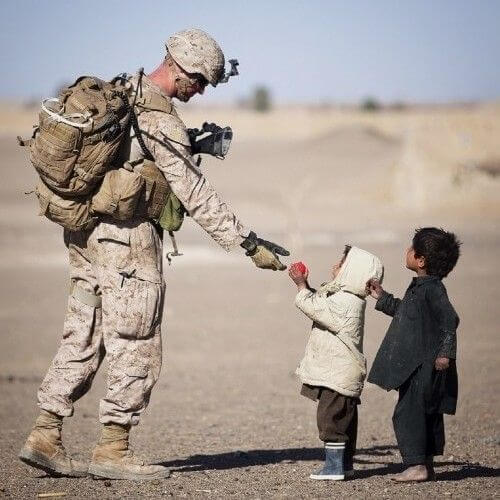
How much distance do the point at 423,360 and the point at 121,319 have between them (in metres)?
1.56

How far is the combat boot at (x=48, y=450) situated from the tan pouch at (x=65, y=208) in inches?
41.7

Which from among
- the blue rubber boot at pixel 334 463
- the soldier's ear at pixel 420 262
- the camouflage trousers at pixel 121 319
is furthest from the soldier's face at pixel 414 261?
the camouflage trousers at pixel 121 319

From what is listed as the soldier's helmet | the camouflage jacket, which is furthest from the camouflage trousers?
the soldier's helmet

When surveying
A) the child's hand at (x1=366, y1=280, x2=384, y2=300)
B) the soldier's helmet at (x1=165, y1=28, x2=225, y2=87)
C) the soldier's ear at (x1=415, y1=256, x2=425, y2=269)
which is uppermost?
the soldier's helmet at (x1=165, y1=28, x2=225, y2=87)

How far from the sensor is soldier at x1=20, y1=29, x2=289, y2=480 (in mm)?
5762

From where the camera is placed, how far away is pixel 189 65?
5824 millimetres

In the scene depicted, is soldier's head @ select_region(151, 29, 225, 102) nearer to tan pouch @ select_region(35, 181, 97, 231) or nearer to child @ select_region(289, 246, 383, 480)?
tan pouch @ select_region(35, 181, 97, 231)

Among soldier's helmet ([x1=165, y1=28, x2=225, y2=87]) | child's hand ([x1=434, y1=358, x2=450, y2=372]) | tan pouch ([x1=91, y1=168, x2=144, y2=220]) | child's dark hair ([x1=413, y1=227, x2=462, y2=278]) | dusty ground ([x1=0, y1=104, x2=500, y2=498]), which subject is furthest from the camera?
dusty ground ([x1=0, y1=104, x2=500, y2=498])

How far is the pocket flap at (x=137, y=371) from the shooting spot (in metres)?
5.82

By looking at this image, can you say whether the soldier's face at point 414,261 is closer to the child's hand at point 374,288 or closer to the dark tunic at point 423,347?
the dark tunic at point 423,347

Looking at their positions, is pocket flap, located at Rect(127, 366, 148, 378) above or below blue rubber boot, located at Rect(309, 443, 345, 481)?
above

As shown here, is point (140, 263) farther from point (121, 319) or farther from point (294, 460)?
point (294, 460)

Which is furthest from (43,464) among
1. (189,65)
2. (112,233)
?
(189,65)

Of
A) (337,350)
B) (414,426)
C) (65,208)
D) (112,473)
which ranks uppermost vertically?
(65,208)
